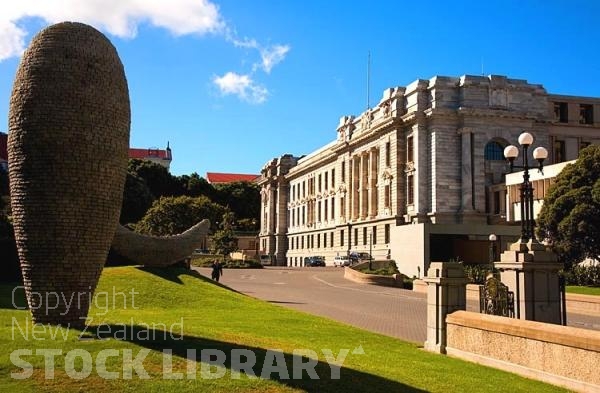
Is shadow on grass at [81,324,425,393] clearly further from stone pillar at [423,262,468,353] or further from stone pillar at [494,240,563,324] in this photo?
stone pillar at [494,240,563,324]

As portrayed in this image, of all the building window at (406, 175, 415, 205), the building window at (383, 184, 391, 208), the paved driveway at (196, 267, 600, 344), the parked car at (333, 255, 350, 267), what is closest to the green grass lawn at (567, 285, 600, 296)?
the paved driveway at (196, 267, 600, 344)

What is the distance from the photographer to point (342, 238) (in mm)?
80188

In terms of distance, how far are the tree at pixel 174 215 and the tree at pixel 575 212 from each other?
122 ft

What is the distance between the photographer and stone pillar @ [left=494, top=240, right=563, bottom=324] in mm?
13859

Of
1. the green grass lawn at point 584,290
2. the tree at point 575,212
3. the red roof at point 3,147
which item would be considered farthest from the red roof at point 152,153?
the green grass lawn at point 584,290

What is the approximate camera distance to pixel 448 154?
60375 millimetres

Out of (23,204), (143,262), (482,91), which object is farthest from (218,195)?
(23,204)

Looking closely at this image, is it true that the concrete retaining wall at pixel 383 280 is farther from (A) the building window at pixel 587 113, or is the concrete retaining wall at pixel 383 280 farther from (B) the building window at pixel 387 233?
(A) the building window at pixel 587 113

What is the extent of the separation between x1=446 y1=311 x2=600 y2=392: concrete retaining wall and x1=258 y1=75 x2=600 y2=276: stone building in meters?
35.6

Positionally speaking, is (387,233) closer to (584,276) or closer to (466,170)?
(466,170)

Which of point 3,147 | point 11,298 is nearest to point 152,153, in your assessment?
point 3,147

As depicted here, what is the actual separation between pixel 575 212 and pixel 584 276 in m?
3.74

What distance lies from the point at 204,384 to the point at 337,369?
229 cm

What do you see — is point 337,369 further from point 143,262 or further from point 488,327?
point 143,262
